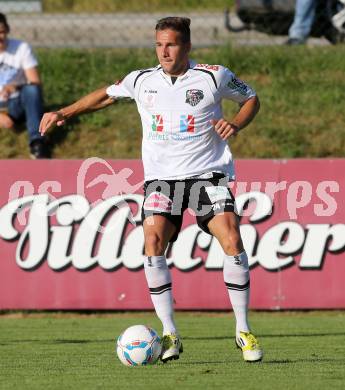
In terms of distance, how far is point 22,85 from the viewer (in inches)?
559

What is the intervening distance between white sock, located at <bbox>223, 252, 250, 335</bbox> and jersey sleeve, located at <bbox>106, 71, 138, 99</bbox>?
1.37 meters

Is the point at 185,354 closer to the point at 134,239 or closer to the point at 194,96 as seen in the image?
the point at 194,96

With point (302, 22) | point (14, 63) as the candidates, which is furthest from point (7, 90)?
point (302, 22)

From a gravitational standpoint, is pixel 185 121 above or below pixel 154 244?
above

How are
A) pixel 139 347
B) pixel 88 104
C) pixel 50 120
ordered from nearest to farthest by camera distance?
pixel 139 347, pixel 50 120, pixel 88 104

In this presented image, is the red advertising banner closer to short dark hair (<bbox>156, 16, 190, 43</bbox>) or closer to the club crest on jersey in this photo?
the club crest on jersey

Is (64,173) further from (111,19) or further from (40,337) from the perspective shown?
(111,19)

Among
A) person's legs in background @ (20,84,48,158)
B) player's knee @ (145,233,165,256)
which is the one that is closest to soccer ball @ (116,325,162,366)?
player's knee @ (145,233,165,256)

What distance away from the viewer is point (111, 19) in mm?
18141

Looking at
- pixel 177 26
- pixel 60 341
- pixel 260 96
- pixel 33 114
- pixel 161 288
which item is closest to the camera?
pixel 177 26

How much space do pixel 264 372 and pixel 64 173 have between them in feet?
19.0

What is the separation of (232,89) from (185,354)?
80.5 inches

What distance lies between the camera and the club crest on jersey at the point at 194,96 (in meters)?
7.95

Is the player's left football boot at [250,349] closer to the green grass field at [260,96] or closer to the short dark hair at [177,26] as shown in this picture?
the short dark hair at [177,26]
